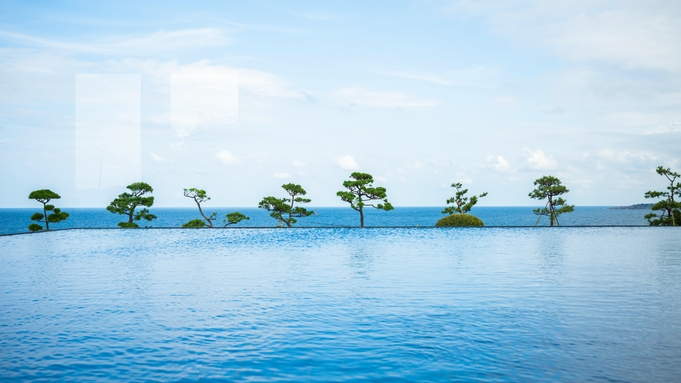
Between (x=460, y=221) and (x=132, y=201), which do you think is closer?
(x=460, y=221)

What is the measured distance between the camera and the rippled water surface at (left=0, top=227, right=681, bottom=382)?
5670mm

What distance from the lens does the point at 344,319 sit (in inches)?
315

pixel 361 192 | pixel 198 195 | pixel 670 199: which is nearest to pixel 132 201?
pixel 198 195

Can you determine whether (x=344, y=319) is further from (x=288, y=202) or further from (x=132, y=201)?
(x=132, y=201)

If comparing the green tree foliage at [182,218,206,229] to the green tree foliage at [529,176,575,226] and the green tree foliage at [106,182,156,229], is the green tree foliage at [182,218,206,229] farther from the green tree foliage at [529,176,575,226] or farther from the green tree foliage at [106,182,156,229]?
the green tree foliage at [529,176,575,226]

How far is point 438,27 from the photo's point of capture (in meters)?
28.4

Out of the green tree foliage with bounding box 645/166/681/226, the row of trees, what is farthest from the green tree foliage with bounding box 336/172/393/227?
the green tree foliage with bounding box 645/166/681/226

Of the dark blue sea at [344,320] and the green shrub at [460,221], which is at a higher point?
the green shrub at [460,221]

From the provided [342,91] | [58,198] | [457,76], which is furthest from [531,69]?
[58,198]

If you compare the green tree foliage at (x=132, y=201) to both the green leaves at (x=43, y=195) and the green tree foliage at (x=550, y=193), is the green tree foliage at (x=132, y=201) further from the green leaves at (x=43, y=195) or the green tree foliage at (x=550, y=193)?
the green tree foliage at (x=550, y=193)

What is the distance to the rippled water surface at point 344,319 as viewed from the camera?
223 inches

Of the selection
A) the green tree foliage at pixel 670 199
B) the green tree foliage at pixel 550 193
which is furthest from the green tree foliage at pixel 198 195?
the green tree foliage at pixel 670 199

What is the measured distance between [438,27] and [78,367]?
27625 mm

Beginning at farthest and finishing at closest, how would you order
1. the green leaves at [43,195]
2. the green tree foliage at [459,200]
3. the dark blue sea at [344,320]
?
the green tree foliage at [459,200] → the green leaves at [43,195] → the dark blue sea at [344,320]
